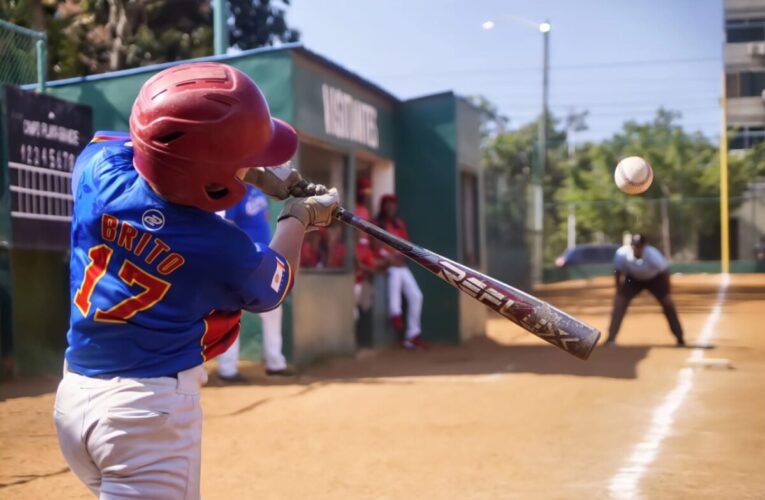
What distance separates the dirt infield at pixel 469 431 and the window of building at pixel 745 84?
4.23m

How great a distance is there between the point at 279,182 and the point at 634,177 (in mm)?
3602

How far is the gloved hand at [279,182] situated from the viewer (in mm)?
3082

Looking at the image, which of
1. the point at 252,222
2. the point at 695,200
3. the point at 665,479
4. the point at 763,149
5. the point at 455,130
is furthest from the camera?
the point at 695,200

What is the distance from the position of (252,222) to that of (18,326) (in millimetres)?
2662

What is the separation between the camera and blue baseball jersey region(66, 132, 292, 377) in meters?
2.49

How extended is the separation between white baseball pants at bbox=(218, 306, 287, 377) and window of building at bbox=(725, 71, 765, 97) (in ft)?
25.5

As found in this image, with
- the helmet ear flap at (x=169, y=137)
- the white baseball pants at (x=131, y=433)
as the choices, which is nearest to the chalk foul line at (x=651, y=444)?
the white baseball pants at (x=131, y=433)

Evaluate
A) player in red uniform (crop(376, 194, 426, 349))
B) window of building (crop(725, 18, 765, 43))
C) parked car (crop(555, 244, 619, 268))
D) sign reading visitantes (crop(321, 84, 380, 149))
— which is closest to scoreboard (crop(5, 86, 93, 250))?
sign reading visitantes (crop(321, 84, 380, 149))

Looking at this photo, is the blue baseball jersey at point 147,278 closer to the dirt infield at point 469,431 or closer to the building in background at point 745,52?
the dirt infield at point 469,431

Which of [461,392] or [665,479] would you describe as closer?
[665,479]

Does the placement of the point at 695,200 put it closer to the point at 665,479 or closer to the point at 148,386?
the point at 665,479

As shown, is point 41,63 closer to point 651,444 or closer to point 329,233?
point 329,233

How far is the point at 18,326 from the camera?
28.6ft

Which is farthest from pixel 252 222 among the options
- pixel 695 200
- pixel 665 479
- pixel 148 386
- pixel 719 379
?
pixel 695 200
